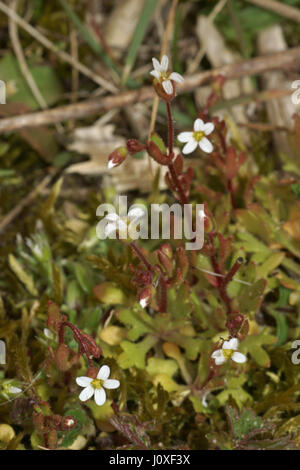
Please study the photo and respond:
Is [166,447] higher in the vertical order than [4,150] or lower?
lower

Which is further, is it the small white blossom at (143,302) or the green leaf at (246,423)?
the green leaf at (246,423)

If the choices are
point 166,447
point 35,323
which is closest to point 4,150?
point 35,323

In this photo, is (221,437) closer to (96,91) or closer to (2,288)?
(2,288)

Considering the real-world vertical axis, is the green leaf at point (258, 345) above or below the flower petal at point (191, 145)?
below

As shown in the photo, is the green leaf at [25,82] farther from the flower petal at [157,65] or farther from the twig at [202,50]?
the flower petal at [157,65]

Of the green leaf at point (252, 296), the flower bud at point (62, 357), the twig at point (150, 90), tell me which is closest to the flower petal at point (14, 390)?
the flower bud at point (62, 357)
